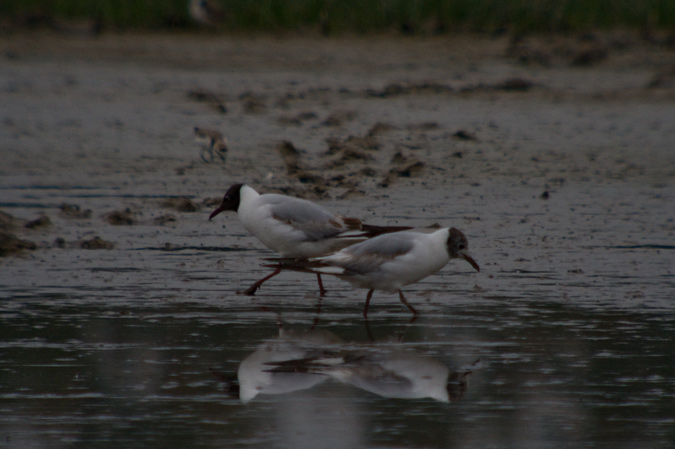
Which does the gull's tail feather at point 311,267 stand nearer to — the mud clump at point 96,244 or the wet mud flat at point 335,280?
the wet mud flat at point 335,280

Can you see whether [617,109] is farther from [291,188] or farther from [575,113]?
[291,188]

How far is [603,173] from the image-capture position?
1187 cm

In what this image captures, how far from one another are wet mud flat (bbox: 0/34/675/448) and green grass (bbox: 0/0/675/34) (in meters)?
2.21

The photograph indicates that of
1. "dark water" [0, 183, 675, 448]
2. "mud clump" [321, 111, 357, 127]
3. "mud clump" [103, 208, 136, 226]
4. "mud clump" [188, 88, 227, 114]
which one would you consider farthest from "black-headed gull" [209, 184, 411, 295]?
"mud clump" [188, 88, 227, 114]

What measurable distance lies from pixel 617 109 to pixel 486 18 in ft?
20.0

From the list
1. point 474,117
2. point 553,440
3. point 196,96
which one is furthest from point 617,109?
point 553,440

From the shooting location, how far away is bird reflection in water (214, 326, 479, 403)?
515 centimetres

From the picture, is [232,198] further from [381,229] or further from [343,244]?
[381,229]

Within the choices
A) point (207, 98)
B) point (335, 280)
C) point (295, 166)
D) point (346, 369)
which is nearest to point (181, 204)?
point (295, 166)

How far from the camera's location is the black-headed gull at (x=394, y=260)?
6.64 m

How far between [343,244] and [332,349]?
75.6 inches

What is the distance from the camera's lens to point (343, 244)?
7.72 meters

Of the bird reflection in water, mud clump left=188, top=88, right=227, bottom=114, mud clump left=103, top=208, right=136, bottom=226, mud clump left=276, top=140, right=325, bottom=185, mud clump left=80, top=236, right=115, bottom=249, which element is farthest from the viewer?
mud clump left=188, top=88, right=227, bottom=114

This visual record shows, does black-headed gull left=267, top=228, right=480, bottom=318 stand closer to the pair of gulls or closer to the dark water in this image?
the pair of gulls
